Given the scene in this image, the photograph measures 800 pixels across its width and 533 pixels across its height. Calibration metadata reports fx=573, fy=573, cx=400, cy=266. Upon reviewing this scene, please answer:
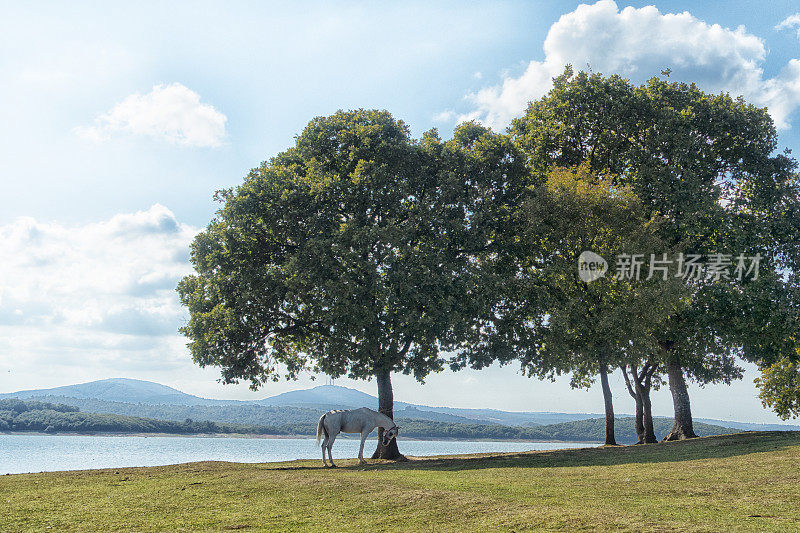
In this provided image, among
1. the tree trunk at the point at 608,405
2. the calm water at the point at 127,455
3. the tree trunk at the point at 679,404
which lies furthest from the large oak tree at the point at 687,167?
the calm water at the point at 127,455

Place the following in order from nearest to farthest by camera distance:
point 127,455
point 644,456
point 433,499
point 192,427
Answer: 1. point 433,499
2. point 644,456
3. point 127,455
4. point 192,427

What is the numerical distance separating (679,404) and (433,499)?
1310 inches

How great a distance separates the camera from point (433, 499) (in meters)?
14.5

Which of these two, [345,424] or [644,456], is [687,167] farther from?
[345,424]

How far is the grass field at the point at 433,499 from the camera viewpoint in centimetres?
1139

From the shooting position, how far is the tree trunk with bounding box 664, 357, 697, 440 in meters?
40.6

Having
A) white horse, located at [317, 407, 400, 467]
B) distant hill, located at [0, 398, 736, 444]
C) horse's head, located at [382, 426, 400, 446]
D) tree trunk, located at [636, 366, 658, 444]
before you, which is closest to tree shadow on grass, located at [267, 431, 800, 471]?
horse's head, located at [382, 426, 400, 446]

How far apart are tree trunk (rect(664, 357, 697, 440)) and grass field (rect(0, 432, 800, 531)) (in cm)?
1753

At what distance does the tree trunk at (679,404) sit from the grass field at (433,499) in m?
17.5

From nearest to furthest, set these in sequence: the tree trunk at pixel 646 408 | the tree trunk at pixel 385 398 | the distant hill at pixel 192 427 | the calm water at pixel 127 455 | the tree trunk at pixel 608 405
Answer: the tree trunk at pixel 385 398 < the tree trunk at pixel 608 405 < the tree trunk at pixel 646 408 < the calm water at pixel 127 455 < the distant hill at pixel 192 427

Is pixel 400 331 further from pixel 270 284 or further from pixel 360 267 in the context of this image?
pixel 270 284

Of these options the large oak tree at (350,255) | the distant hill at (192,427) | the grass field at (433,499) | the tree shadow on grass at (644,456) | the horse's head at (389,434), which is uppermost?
the large oak tree at (350,255)

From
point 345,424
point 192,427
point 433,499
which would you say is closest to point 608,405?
point 345,424

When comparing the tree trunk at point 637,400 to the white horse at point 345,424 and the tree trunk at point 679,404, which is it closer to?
the tree trunk at point 679,404
